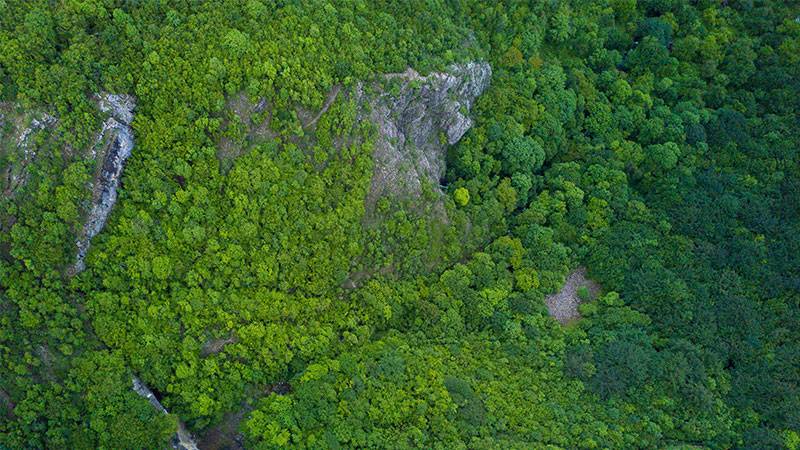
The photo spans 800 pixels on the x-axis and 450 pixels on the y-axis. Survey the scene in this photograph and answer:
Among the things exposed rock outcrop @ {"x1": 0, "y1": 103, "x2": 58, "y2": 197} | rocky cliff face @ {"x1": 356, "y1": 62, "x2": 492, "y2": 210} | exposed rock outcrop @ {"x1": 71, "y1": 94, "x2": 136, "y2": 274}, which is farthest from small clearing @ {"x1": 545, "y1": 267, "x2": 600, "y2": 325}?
exposed rock outcrop @ {"x1": 0, "y1": 103, "x2": 58, "y2": 197}

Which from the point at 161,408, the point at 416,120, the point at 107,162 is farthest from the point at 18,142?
the point at 416,120

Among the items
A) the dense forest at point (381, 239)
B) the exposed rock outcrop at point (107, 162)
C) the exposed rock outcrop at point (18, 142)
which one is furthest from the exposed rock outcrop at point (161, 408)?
the exposed rock outcrop at point (18, 142)

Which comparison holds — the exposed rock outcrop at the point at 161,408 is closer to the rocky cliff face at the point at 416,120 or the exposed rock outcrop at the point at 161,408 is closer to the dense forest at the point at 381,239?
the dense forest at the point at 381,239

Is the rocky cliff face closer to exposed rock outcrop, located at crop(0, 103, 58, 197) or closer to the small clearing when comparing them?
the small clearing

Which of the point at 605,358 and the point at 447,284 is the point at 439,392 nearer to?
the point at 447,284

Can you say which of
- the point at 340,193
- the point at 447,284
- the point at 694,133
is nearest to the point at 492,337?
the point at 447,284

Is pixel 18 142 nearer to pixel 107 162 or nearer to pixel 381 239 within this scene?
pixel 107 162
